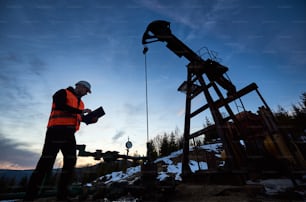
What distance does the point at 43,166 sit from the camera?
8.32 ft

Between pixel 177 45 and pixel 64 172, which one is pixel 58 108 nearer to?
pixel 64 172

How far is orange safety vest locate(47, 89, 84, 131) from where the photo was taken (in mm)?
2844

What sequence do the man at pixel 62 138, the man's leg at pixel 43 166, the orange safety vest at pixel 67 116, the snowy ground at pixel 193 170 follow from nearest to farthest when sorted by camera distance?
the man's leg at pixel 43 166, the man at pixel 62 138, the orange safety vest at pixel 67 116, the snowy ground at pixel 193 170

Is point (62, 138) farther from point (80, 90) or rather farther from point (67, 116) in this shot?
point (80, 90)

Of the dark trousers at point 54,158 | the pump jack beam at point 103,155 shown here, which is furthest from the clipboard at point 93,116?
the pump jack beam at point 103,155

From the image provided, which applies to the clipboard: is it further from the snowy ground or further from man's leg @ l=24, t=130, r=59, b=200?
the snowy ground

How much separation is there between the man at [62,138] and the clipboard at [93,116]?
0.59 ft

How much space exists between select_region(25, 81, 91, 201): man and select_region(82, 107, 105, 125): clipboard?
0.18 meters

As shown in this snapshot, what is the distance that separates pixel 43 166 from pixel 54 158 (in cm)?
22

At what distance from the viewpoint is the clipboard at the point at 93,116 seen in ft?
11.1

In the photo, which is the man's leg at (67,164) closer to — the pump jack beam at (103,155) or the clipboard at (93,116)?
the clipboard at (93,116)

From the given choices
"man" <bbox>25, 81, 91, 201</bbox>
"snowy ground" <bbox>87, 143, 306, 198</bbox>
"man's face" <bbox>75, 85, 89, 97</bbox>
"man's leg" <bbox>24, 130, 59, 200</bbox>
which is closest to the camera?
"man's leg" <bbox>24, 130, 59, 200</bbox>

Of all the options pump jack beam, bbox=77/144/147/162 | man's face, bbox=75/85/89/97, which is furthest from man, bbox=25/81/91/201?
pump jack beam, bbox=77/144/147/162

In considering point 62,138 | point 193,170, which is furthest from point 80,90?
point 193,170
